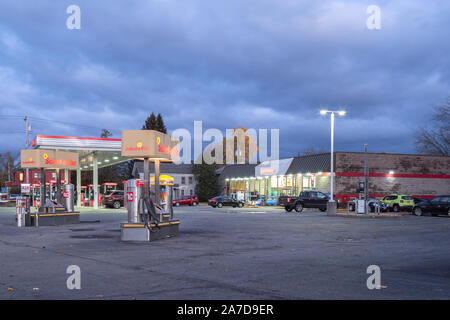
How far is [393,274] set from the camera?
907cm

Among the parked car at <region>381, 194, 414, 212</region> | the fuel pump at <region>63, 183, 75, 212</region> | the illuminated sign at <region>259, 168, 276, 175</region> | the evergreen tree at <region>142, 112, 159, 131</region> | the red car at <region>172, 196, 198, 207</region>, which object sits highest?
the evergreen tree at <region>142, 112, 159, 131</region>

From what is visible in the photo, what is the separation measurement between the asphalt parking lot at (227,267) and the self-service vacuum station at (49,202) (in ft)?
20.3

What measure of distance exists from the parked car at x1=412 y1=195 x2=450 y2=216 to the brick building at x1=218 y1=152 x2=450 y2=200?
15383mm

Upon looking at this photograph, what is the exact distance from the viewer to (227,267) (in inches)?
388

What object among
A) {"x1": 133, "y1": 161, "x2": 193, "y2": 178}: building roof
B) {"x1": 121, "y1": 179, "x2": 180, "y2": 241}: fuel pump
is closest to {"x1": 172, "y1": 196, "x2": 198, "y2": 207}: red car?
{"x1": 133, "y1": 161, "x2": 193, "y2": 178}: building roof

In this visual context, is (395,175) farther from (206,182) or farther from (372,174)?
(206,182)

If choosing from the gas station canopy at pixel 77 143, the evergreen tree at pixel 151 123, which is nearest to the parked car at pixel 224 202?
the gas station canopy at pixel 77 143

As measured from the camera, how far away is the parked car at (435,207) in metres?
32.5

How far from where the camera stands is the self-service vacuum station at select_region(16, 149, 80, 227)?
2262 centimetres

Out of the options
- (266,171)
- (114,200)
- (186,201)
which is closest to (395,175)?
(266,171)

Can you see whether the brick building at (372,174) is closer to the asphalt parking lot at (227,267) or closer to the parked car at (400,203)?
the parked car at (400,203)

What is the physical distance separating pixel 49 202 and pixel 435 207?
26114 millimetres

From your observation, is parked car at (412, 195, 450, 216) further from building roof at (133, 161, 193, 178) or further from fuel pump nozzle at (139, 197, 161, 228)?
building roof at (133, 161, 193, 178)
